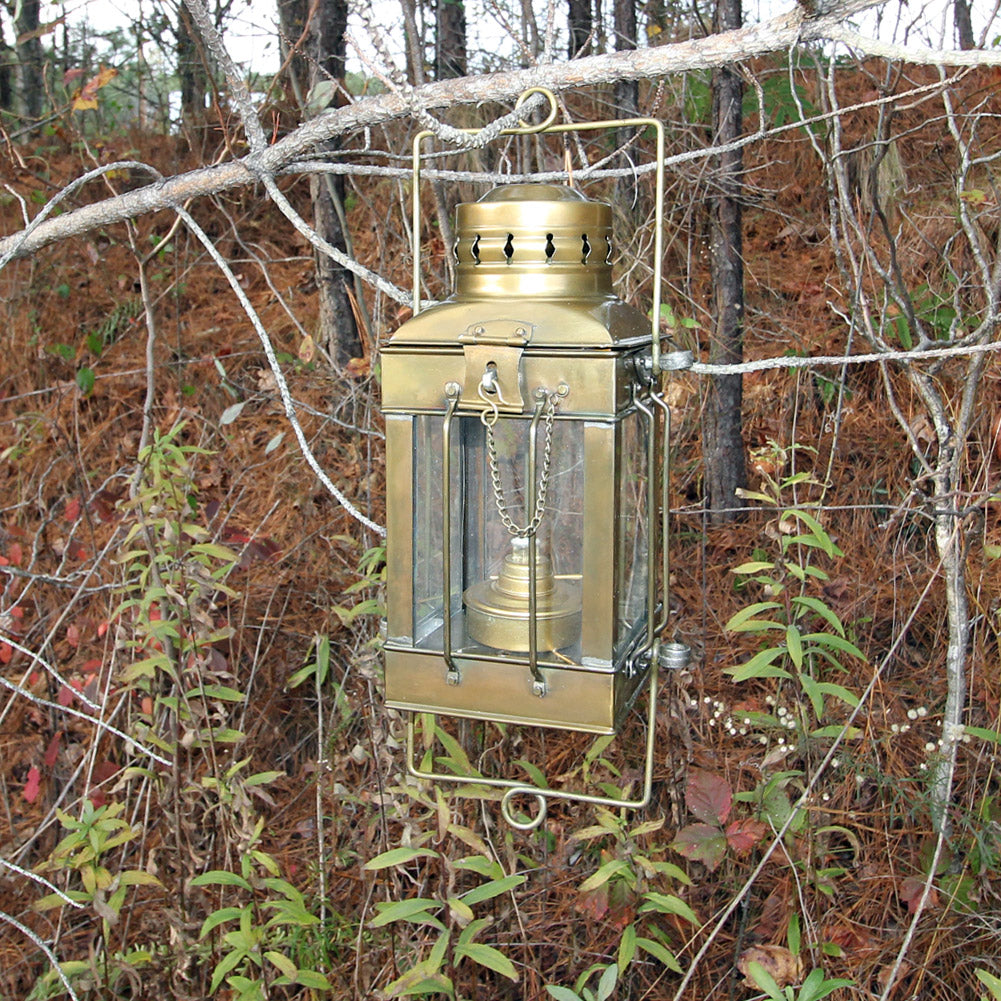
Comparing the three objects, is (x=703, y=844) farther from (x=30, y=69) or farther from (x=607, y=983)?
(x=30, y=69)

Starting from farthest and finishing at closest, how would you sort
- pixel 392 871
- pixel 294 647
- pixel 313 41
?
pixel 313 41
pixel 294 647
pixel 392 871

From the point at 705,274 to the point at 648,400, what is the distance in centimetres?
311

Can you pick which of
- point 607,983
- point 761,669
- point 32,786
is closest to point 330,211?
point 32,786

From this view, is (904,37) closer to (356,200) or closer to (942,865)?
(942,865)

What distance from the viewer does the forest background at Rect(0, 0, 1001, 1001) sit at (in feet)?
7.20

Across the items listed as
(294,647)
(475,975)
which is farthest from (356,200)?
(475,975)

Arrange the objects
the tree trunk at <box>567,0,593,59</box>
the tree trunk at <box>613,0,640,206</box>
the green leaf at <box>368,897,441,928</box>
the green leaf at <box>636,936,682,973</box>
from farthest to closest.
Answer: the tree trunk at <box>567,0,593,59</box> < the tree trunk at <box>613,0,640,206</box> < the green leaf at <box>636,936,682,973</box> < the green leaf at <box>368,897,441,928</box>

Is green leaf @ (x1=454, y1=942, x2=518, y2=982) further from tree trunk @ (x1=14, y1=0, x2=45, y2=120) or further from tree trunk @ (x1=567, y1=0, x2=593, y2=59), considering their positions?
tree trunk @ (x1=14, y1=0, x2=45, y2=120)

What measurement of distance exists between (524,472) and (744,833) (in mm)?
1204

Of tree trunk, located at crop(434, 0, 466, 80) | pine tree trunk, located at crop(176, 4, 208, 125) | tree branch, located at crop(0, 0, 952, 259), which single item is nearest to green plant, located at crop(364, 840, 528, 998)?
tree branch, located at crop(0, 0, 952, 259)

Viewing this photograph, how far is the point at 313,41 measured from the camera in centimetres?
395

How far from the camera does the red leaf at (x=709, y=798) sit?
2342 mm

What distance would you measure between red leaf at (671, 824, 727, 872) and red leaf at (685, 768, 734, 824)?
0.08 ft

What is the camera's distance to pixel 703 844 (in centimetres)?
232
